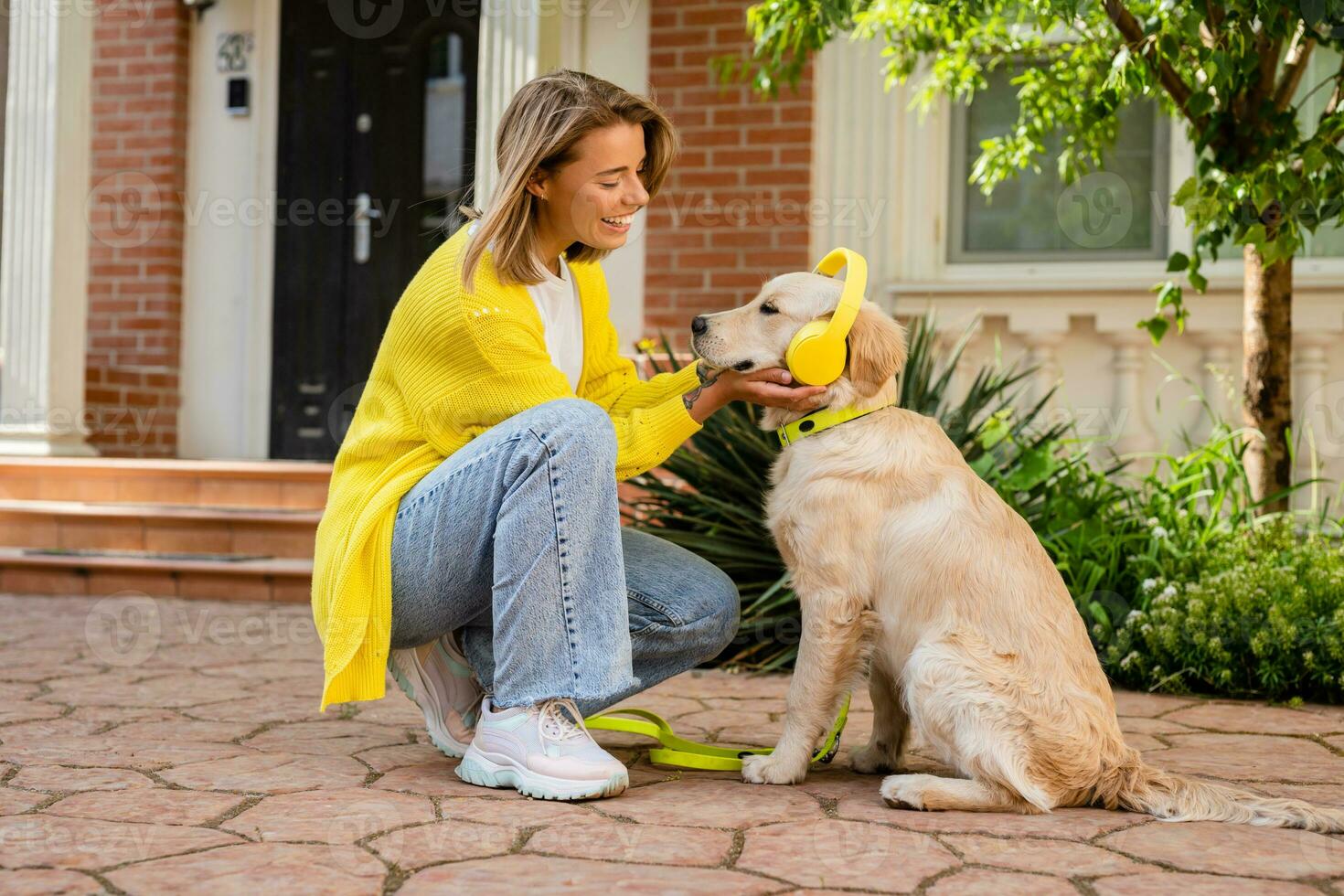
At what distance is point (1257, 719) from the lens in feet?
12.0

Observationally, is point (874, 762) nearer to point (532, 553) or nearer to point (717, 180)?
point (532, 553)

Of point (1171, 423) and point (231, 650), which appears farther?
point (1171, 423)

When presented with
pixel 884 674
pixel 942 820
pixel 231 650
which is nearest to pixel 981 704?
pixel 942 820

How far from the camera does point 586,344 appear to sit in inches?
124

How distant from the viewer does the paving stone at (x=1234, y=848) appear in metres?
2.16

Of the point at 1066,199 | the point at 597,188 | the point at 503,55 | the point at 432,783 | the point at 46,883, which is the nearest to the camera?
the point at 46,883

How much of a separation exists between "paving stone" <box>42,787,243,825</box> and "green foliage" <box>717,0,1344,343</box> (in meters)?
2.56

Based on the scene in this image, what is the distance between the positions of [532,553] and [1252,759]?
1.83 m

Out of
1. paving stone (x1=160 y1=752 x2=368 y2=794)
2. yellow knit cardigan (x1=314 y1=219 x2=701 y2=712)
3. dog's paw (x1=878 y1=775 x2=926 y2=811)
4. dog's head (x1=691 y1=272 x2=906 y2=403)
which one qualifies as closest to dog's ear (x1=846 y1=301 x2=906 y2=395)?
dog's head (x1=691 y1=272 x2=906 y2=403)

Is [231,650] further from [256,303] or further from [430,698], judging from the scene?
[256,303]

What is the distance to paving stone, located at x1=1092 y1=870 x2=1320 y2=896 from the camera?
2031mm

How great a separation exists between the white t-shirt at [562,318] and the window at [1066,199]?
4064 millimetres

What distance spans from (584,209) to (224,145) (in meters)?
5.71

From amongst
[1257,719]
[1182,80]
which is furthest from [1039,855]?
[1182,80]
